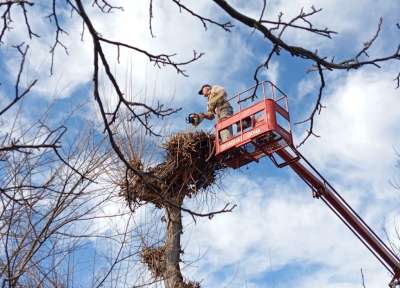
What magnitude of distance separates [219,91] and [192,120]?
0.75 meters

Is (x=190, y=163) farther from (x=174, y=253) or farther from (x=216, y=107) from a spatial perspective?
(x=174, y=253)

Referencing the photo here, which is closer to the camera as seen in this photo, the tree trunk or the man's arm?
the tree trunk

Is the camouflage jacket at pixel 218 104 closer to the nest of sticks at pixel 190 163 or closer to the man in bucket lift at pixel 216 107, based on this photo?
the man in bucket lift at pixel 216 107

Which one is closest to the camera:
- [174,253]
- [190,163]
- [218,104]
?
[174,253]

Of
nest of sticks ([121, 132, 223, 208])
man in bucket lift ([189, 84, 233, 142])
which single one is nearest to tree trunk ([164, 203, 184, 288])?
nest of sticks ([121, 132, 223, 208])

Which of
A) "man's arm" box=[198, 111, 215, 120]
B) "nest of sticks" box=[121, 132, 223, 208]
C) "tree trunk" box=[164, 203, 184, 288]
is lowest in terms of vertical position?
"tree trunk" box=[164, 203, 184, 288]

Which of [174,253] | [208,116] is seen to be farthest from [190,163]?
[174,253]

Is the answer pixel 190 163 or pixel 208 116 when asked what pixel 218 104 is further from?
pixel 190 163

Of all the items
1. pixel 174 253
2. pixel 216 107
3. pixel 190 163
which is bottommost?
pixel 174 253

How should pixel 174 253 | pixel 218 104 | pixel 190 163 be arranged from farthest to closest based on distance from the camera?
1. pixel 190 163
2. pixel 218 104
3. pixel 174 253

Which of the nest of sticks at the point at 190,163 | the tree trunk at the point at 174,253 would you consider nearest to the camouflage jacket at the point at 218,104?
the nest of sticks at the point at 190,163

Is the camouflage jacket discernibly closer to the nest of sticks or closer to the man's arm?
the man's arm

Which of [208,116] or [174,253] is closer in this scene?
[174,253]

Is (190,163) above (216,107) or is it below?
below
